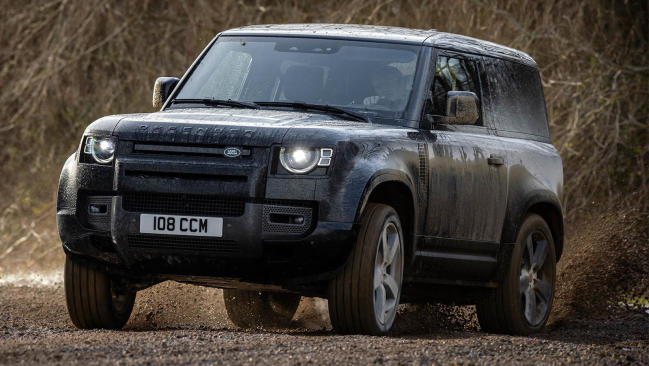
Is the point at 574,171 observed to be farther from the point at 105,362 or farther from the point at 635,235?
the point at 105,362

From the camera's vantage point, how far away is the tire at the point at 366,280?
746 centimetres

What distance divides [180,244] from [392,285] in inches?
51.7

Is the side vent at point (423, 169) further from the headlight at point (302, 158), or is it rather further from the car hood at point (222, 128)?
the headlight at point (302, 158)

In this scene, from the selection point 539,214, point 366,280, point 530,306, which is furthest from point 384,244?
point 539,214

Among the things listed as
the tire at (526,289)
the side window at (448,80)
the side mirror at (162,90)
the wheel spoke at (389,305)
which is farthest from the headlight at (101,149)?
the tire at (526,289)

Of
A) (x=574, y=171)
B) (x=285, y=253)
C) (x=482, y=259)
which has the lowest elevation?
(x=574, y=171)

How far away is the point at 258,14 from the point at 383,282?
11.5m

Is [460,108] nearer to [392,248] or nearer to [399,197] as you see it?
[399,197]

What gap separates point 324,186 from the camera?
7.25m

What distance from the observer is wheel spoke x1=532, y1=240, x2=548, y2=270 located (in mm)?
10123

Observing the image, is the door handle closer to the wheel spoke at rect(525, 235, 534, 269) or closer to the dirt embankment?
the wheel spoke at rect(525, 235, 534, 269)

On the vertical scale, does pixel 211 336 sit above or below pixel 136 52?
above

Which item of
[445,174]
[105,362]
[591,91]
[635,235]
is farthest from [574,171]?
[105,362]

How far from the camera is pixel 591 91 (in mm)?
16328
